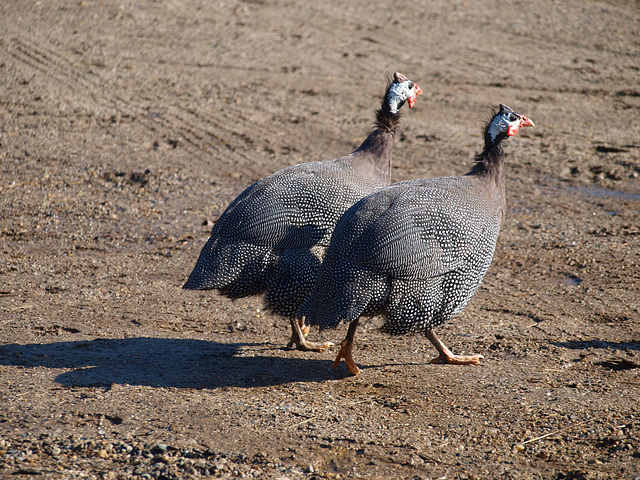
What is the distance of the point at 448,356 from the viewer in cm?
412

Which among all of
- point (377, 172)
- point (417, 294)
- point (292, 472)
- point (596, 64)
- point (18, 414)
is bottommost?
point (18, 414)

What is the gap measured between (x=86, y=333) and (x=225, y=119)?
185 inches

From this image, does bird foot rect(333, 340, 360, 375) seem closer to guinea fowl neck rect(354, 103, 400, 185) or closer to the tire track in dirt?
guinea fowl neck rect(354, 103, 400, 185)

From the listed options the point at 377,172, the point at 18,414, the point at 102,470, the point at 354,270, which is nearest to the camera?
the point at 102,470

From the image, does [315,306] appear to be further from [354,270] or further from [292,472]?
[292,472]

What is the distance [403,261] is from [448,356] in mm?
754

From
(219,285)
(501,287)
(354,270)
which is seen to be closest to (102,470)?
(219,285)

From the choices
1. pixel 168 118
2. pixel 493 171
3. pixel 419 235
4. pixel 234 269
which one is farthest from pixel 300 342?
pixel 168 118

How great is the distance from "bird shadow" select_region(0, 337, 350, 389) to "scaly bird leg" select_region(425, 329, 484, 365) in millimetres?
584

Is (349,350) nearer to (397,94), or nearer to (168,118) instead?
(397,94)

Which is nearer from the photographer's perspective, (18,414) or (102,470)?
(102,470)

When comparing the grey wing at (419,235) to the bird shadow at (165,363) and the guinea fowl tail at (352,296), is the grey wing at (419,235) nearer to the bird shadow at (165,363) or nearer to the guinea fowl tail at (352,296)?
the guinea fowl tail at (352,296)

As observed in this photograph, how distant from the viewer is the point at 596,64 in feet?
34.1

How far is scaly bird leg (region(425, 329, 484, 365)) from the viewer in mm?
4113
